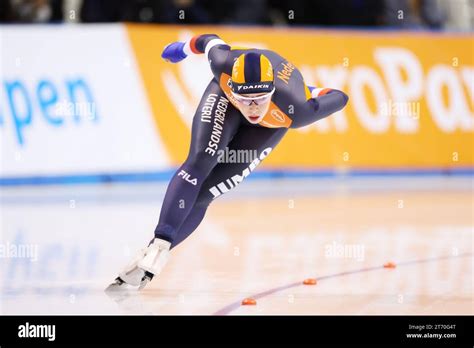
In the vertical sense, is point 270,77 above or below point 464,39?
below

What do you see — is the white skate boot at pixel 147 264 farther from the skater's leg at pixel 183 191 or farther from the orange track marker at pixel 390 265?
the orange track marker at pixel 390 265

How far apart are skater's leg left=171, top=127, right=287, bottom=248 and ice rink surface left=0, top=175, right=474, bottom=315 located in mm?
470

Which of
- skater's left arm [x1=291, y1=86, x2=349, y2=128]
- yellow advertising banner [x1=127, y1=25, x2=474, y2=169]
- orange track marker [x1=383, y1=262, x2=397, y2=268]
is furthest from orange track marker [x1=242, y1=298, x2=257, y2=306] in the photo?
yellow advertising banner [x1=127, y1=25, x2=474, y2=169]

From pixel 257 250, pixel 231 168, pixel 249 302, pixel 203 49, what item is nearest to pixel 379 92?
pixel 257 250

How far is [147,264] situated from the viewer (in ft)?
20.5

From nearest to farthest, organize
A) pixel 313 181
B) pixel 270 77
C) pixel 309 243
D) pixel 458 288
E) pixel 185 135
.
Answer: pixel 270 77, pixel 458 288, pixel 309 243, pixel 185 135, pixel 313 181

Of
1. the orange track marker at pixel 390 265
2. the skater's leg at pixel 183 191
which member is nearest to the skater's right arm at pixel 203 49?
the skater's leg at pixel 183 191

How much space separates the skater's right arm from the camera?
6.78m

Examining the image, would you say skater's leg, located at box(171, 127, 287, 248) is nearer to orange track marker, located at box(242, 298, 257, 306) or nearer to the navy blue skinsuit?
the navy blue skinsuit

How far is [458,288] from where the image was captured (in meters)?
6.77
